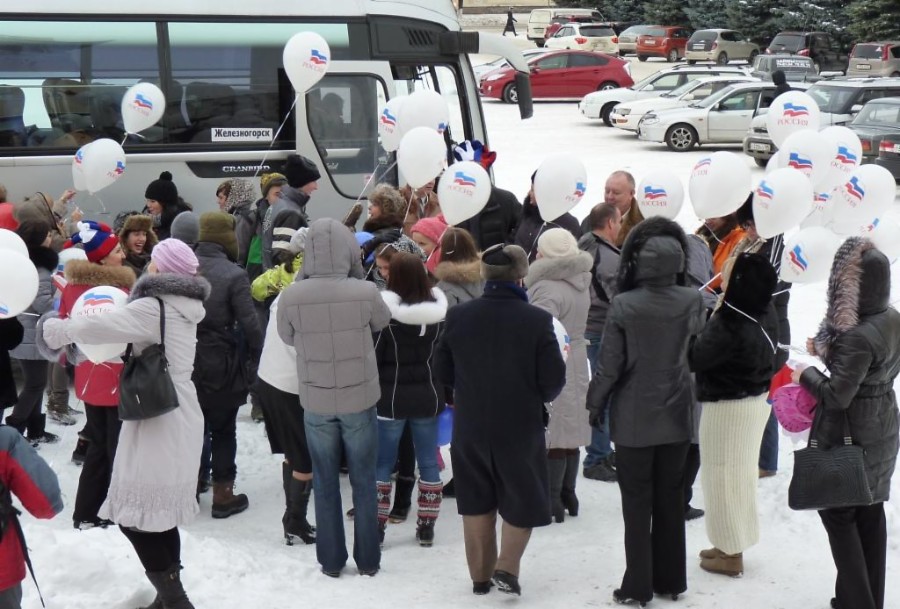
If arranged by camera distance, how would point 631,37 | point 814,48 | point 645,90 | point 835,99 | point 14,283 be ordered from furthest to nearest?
point 631,37 < point 814,48 < point 645,90 < point 835,99 < point 14,283

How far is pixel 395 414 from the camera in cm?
617

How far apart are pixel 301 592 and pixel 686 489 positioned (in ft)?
7.60

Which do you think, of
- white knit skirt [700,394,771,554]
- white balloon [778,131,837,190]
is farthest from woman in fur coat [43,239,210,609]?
white balloon [778,131,837,190]

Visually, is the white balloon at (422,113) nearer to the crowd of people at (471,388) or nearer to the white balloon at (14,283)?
the crowd of people at (471,388)

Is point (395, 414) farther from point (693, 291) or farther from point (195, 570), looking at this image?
point (693, 291)

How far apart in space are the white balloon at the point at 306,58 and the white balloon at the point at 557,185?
2.39 m

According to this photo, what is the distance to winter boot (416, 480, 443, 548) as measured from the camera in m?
6.36

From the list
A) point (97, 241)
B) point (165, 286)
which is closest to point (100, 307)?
point (165, 286)

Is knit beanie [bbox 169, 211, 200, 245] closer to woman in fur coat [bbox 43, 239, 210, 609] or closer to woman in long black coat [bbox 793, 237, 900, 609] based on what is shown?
woman in fur coat [bbox 43, 239, 210, 609]

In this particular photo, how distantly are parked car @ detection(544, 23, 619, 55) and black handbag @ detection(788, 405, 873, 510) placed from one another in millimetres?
38591

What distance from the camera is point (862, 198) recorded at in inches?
265

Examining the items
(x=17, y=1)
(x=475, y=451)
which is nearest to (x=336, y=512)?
(x=475, y=451)

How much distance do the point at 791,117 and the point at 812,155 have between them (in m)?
0.92

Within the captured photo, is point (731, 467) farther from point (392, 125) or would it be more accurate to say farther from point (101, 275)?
point (392, 125)
